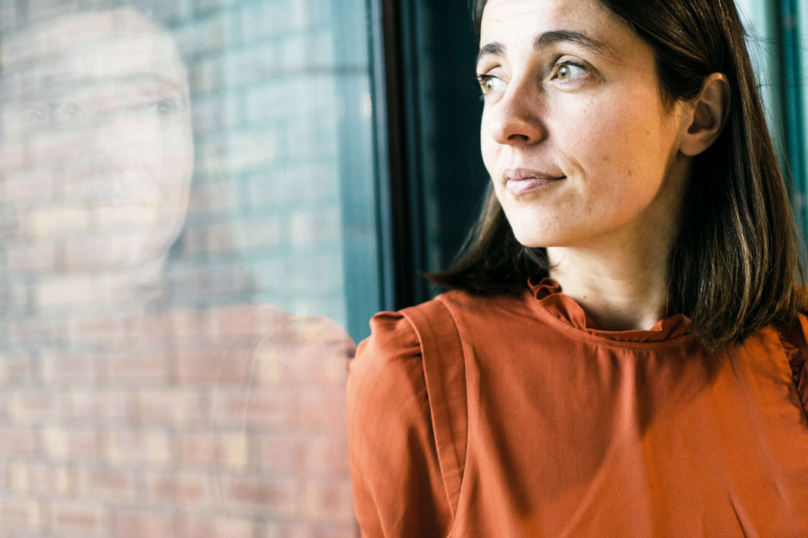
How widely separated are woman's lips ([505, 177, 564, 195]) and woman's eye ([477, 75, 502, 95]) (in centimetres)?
19

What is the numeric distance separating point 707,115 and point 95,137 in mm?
1039

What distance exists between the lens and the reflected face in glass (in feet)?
2.05

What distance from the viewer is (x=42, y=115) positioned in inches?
25.0

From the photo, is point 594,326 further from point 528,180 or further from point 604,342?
point 528,180

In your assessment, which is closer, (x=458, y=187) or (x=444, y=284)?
(x=444, y=284)

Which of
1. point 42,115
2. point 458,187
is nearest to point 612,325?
point 458,187

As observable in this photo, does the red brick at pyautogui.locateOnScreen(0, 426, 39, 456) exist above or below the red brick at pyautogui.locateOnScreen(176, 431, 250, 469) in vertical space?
above

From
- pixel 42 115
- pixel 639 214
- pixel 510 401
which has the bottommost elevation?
pixel 510 401

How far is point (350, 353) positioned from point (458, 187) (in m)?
0.60

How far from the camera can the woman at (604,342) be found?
107cm

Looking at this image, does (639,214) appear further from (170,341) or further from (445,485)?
(170,341)

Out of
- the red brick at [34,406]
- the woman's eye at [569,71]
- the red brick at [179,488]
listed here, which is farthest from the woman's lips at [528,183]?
the red brick at [34,406]

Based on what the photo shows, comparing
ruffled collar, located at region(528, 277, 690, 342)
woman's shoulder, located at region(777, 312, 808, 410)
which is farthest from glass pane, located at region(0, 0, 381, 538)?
woman's shoulder, located at region(777, 312, 808, 410)

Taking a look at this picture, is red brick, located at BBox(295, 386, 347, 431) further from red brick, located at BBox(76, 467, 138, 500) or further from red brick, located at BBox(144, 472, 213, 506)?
red brick, located at BBox(76, 467, 138, 500)
